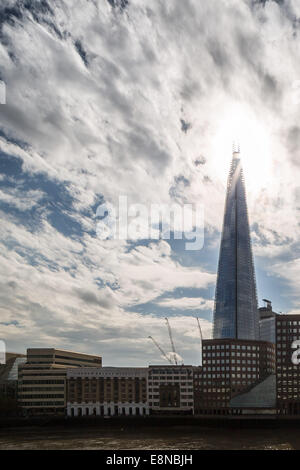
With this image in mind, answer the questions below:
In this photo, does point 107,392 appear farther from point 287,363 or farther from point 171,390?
point 287,363

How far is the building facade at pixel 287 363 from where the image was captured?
193000mm

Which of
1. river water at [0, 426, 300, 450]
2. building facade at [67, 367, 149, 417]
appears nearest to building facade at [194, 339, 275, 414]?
building facade at [67, 367, 149, 417]

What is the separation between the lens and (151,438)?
126000mm

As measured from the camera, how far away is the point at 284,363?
195 metres

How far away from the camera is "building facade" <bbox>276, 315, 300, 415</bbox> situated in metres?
193

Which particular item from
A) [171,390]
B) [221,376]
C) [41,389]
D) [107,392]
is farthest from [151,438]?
[41,389]

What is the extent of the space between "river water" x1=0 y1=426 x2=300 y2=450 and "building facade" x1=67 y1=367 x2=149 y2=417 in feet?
114

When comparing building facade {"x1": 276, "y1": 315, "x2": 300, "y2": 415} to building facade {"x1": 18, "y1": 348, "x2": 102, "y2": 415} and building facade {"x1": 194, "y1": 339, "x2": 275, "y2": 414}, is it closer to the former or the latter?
building facade {"x1": 194, "y1": 339, "x2": 275, "y2": 414}

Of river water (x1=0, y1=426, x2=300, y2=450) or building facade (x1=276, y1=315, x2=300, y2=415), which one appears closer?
river water (x1=0, y1=426, x2=300, y2=450)

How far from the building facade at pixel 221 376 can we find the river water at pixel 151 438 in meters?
35.4
